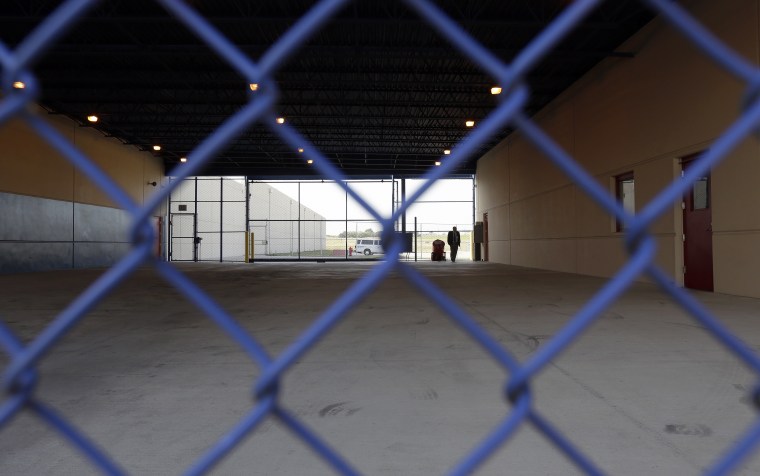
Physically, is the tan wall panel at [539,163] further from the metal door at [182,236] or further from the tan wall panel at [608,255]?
the metal door at [182,236]

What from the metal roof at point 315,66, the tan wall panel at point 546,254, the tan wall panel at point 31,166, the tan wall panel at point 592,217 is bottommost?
the tan wall panel at point 546,254

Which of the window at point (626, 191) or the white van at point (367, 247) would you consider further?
the white van at point (367, 247)

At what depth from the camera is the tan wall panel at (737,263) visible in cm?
738

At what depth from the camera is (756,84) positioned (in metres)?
0.75

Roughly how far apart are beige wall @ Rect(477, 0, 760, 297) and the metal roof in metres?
0.81

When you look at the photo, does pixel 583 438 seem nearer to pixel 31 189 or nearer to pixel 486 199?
pixel 31 189

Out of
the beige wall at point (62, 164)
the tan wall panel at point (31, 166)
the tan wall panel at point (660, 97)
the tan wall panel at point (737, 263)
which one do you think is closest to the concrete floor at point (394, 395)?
the tan wall panel at point (737, 263)

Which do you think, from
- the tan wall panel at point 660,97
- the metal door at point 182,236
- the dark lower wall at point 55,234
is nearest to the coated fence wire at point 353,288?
the tan wall panel at point 660,97

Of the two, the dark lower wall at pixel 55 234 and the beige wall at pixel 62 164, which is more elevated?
the beige wall at pixel 62 164

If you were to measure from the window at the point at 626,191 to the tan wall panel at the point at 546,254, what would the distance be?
90.1 inches

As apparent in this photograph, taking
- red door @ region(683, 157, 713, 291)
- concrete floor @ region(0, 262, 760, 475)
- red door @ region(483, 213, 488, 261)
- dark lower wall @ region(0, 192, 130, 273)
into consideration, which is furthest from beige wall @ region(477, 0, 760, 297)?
dark lower wall @ region(0, 192, 130, 273)

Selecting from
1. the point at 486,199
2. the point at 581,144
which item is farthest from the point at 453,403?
the point at 486,199

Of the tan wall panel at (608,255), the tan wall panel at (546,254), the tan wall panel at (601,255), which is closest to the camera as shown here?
the tan wall panel at (608,255)

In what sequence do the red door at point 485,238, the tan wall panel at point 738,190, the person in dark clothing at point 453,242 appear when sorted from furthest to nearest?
the person in dark clothing at point 453,242
the red door at point 485,238
the tan wall panel at point 738,190
